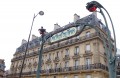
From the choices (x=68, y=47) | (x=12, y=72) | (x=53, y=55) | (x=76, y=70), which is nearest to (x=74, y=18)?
(x=68, y=47)

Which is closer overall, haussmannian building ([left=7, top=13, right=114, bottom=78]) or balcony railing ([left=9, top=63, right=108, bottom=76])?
balcony railing ([left=9, top=63, right=108, bottom=76])

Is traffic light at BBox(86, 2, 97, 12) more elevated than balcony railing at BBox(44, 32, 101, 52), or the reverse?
balcony railing at BBox(44, 32, 101, 52)

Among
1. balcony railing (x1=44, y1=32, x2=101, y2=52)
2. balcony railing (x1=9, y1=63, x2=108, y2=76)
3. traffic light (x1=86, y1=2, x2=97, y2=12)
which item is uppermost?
balcony railing (x1=44, y1=32, x2=101, y2=52)

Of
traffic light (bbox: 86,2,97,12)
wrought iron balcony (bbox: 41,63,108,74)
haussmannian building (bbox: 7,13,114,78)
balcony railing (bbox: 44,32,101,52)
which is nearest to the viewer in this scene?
traffic light (bbox: 86,2,97,12)

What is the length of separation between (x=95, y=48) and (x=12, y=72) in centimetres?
3139

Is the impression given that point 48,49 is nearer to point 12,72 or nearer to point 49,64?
point 49,64

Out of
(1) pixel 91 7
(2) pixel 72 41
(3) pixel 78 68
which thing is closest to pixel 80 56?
(3) pixel 78 68

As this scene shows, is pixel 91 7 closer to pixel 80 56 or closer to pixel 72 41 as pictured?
pixel 80 56

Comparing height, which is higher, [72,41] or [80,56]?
[72,41]

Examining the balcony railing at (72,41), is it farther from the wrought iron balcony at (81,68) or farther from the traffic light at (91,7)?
the traffic light at (91,7)

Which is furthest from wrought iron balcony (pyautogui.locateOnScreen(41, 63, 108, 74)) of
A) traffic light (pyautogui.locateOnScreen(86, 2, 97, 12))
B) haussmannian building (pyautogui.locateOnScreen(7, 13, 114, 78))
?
traffic light (pyautogui.locateOnScreen(86, 2, 97, 12))

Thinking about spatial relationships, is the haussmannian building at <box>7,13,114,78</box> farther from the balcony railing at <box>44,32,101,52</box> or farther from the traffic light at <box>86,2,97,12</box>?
the traffic light at <box>86,2,97,12</box>

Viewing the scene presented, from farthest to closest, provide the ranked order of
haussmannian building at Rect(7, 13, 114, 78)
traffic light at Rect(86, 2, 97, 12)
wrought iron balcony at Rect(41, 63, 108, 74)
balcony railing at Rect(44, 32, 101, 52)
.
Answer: balcony railing at Rect(44, 32, 101, 52)
haussmannian building at Rect(7, 13, 114, 78)
wrought iron balcony at Rect(41, 63, 108, 74)
traffic light at Rect(86, 2, 97, 12)

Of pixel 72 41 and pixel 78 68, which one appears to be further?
pixel 72 41
